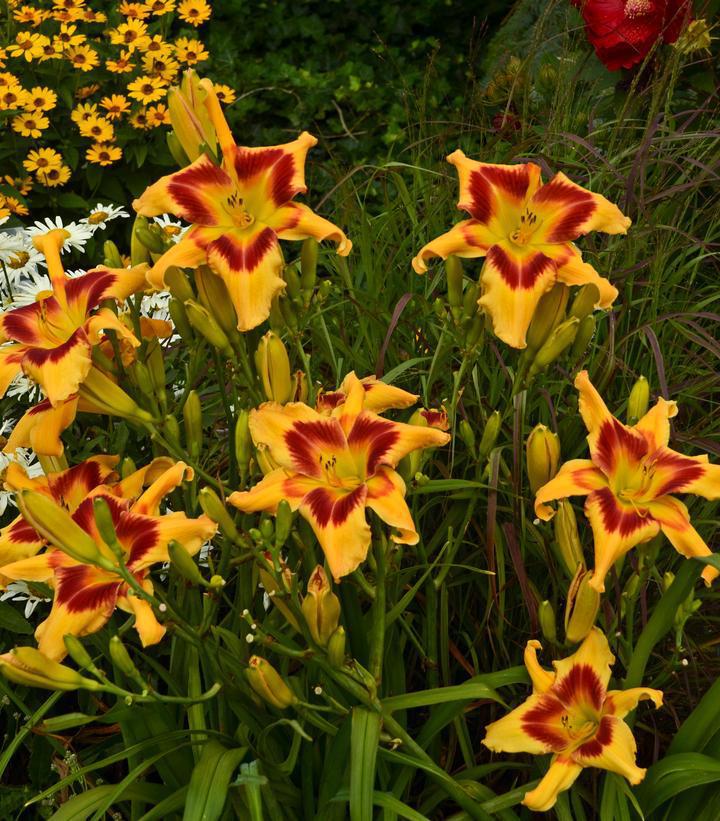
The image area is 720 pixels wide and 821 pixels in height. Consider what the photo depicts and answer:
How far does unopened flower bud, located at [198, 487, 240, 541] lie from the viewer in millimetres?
1508

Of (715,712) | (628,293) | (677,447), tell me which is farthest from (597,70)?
(715,712)

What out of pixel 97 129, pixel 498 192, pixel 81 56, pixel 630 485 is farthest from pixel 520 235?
pixel 81 56

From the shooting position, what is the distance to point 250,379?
5.56ft

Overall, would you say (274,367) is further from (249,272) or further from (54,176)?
(54,176)

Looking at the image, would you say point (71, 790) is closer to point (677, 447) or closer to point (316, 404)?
point (316, 404)

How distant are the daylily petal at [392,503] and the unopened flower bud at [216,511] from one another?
0.70ft

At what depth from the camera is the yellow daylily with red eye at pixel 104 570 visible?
1494 mm

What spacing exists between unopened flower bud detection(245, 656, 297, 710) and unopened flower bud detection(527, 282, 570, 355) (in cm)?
64

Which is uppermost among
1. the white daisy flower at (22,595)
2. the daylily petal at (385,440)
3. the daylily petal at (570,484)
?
the daylily petal at (385,440)

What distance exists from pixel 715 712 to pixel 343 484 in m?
0.66

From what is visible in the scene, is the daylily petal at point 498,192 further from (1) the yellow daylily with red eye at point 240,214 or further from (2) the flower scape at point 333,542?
(1) the yellow daylily with red eye at point 240,214

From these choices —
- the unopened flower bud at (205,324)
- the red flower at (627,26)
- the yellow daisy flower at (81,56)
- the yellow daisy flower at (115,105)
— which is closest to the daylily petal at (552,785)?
the unopened flower bud at (205,324)

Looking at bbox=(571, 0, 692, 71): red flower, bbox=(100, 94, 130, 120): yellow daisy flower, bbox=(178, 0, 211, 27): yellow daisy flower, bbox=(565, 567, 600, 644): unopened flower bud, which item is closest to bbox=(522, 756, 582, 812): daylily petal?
bbox=(565, 567, 600, 644): unopened flower bud

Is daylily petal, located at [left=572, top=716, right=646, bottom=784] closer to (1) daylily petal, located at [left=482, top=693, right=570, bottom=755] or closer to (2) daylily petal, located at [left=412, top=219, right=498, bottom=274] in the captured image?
(1) daylily petal, located at [left=482, top=693, right=570, bottom=755]
